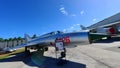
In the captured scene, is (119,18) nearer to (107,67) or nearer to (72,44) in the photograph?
(72,44)

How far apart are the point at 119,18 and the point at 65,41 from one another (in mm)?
41113

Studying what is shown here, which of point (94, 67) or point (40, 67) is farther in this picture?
point (40, 67)

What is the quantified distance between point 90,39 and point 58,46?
2.45 metres

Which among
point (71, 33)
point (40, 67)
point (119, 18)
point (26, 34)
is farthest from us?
point (119, 18)

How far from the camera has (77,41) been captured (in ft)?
38.5

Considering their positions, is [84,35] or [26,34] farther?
[26,34]

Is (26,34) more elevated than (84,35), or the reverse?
(26,34)

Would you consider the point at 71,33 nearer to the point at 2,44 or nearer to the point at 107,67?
the point at 107,67

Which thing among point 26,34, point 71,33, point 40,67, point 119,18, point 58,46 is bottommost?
point 40,67

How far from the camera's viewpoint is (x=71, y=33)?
12.4 metres

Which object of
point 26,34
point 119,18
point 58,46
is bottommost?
point 58,46

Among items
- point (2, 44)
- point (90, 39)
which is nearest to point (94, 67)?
point (90, 39)

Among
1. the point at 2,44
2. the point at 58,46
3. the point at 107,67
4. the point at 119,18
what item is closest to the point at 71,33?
the point at 58,46

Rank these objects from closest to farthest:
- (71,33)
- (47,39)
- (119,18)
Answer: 1. (71,33)
2. (47,39)
3. (119,18)
